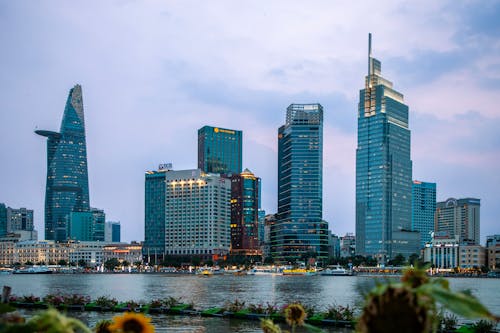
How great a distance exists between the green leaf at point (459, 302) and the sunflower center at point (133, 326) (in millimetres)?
1506

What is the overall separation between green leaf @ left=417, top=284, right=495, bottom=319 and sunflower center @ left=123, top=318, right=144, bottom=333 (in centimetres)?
151

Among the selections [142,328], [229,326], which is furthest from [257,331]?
[142,328]

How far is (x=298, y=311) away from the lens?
20.9 ft

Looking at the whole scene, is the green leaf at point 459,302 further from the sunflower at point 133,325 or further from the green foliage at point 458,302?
the sunflower at point 133,325

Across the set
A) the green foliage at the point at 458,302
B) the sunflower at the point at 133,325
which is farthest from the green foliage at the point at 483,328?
the green foliage at the point at 458,302

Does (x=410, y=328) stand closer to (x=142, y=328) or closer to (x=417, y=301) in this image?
(x=417, y=301)

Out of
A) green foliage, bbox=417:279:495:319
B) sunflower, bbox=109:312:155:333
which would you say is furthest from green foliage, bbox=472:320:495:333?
green foliage, bbox=417:279:495:319

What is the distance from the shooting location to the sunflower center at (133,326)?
3.11 metres

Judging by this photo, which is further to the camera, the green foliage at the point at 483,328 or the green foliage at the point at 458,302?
the green foliage at the point at 483,328

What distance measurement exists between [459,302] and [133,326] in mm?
1691

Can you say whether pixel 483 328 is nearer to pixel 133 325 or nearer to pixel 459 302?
pixel 133 325

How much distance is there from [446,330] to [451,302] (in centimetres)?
3866

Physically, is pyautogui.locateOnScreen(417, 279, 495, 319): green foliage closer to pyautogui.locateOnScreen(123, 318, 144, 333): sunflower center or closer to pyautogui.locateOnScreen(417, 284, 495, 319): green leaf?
pyautogui.locateOnScreen(417, 284, 495, 319): green leaf

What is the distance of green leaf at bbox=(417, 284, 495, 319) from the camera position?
227cm
